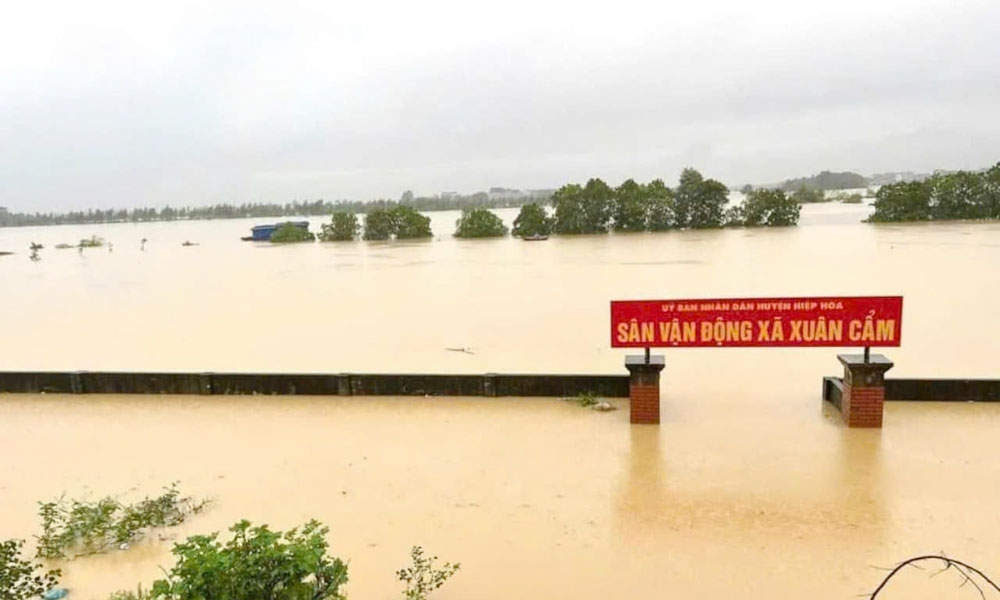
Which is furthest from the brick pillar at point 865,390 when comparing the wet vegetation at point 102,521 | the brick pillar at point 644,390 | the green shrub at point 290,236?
the green shrub at point 290,236

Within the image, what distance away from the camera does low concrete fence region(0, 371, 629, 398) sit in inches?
314

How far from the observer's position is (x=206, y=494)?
561 cm

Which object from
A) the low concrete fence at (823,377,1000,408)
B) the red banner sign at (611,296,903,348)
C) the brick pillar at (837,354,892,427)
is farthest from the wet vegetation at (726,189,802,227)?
the brick pillar at (837,354,892,427)

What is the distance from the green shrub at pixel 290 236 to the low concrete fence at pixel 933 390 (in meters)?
50.2

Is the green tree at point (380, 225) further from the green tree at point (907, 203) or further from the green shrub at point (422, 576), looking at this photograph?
the green shrub at point (422, 576)

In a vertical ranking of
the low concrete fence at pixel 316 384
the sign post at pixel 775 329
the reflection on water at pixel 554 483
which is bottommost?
the reflection on water at pixel 554 483

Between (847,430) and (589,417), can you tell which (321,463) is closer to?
(589,417)

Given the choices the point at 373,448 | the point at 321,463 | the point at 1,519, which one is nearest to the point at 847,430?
the point at 373,448

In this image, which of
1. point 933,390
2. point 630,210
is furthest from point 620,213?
point 933,390

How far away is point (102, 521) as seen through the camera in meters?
4.89

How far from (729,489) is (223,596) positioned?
3.98 meters

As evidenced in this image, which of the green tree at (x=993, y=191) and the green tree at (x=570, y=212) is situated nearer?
the green tree at (x=993, y=191)

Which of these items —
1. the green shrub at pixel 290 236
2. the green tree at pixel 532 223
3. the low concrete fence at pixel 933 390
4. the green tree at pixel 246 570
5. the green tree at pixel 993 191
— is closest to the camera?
the green tree at pixel 246 570

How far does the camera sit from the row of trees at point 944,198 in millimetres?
43969
